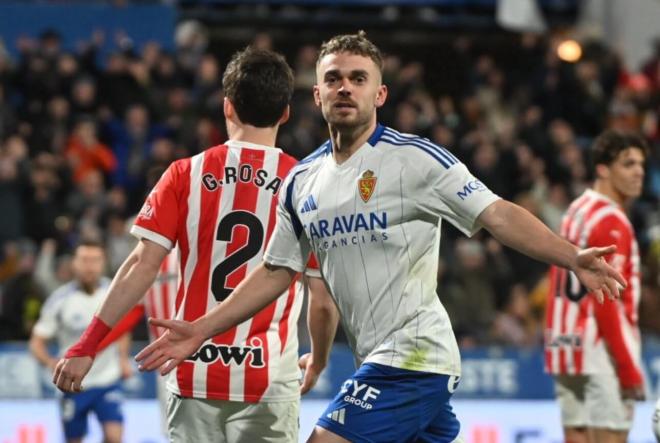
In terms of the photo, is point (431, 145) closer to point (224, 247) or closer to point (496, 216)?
point (496, 216)

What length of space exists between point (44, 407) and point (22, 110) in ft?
16.2

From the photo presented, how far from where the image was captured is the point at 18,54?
16.6 metres

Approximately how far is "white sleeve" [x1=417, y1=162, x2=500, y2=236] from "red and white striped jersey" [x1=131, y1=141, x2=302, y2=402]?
83cm

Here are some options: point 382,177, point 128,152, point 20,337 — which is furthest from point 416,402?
point 128,152

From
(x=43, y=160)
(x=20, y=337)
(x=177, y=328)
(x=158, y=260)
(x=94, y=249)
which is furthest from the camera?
(x=43, y=160)

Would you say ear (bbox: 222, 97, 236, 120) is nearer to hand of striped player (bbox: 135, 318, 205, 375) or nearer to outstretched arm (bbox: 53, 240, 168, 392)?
outstretched arm (bbox: 53, 240, 168, 392)

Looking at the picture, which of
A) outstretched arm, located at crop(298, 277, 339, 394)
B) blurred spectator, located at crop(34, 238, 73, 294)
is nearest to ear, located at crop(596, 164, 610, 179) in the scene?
outstretched arm, located at crop(298, 277, 339, 394)

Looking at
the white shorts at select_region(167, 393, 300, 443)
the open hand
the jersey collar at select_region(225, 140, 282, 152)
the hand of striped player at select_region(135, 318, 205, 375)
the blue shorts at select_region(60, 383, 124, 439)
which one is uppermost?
the jersey collar at select_region(225, 140, 282, 152)

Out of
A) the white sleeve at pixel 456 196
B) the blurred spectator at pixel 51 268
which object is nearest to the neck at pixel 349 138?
the white sleeve at pixel 456 196

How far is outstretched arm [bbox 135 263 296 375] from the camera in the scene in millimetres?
4570

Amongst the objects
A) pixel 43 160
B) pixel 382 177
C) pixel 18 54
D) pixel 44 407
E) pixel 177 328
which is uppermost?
pixel 18 54

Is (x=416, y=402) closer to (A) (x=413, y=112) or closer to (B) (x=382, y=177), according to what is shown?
(B) (x=382, y=177)

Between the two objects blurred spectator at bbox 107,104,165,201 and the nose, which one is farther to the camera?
blurred spectator at bbox 107,104,165,201

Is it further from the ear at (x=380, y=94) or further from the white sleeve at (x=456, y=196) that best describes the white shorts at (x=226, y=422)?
the ear at (x=380, y=94)
